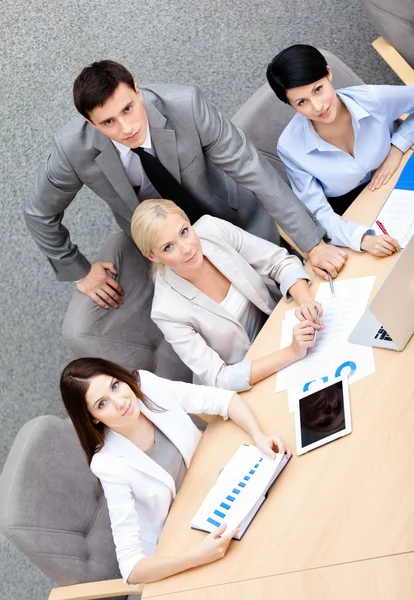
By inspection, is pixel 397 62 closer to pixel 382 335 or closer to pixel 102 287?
pixel 382 335

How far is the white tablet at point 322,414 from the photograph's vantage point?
70.8 inches

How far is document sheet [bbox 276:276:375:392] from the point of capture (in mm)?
1903

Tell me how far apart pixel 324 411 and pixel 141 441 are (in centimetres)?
48

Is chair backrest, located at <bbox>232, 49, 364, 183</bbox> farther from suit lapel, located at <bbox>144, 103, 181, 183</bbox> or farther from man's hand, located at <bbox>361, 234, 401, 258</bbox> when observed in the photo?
man's hand, located at <bbox>361, 234, 401, 258</bbox>

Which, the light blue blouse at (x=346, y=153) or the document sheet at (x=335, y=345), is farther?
the light blue blouse at (x=346, y=153)

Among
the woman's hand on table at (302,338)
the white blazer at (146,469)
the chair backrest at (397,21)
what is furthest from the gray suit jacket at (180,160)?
the chair backrest at (397,21)

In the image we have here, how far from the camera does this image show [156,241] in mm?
2076

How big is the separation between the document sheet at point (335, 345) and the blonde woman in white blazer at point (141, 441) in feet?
0.54

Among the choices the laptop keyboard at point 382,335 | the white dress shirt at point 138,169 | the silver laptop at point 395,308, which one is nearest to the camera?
the silver laptop at point 395,308

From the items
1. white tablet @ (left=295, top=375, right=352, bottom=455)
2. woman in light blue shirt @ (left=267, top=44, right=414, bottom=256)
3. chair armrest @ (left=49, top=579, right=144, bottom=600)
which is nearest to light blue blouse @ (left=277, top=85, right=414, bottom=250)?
woman in light blue shirt @ (left=267, top=44, right=414, bottom=256)

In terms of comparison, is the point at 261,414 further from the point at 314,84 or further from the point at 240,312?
the point at 314,84

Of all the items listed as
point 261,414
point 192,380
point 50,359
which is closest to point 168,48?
point 50,359

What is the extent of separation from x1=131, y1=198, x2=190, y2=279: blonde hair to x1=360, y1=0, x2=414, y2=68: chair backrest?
1.04m

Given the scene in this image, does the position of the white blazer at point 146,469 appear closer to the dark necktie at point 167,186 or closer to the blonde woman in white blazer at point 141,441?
the blonde woman in white blazer at point 141,441
